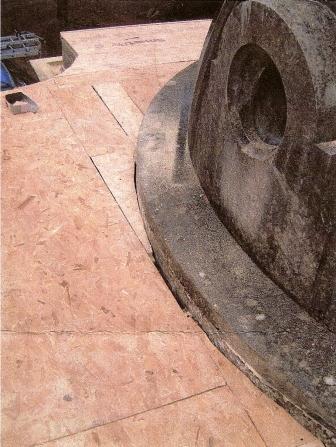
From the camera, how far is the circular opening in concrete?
10.1ft

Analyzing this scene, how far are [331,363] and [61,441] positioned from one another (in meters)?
1.43

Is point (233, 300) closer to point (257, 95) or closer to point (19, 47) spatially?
point (257, 95)

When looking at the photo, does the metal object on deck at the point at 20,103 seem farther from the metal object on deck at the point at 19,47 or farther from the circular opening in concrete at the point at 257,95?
the metal object on deck at the point at 19,47

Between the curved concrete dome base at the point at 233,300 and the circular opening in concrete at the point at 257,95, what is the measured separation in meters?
0.75

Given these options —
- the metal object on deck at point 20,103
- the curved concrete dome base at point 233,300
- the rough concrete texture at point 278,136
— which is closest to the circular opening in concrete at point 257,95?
the rough concrete texture at point 278,136

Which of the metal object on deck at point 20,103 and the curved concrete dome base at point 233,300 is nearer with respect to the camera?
the curved concrete dome base at point 233,300

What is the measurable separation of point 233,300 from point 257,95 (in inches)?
47.9

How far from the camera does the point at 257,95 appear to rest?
319 centimetres

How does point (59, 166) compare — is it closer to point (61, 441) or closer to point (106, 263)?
point (106, 263)

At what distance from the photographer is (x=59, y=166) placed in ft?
15.5

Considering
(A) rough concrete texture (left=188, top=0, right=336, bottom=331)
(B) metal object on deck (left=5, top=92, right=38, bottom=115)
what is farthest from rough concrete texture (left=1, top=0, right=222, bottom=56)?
(A) rough concrete texture (left=188, top=0, right=336, bottom=331)

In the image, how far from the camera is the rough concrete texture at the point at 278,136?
2.62 meters

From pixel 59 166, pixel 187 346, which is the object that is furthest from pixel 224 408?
pixel 59 166

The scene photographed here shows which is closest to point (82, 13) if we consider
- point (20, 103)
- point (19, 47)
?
point (19, 47)
